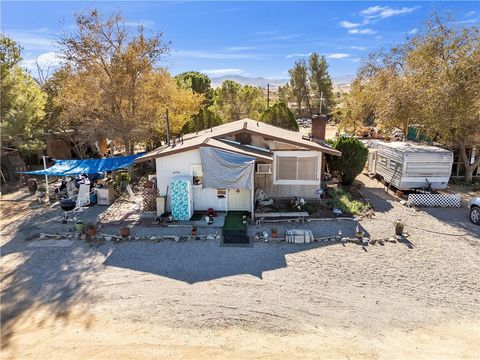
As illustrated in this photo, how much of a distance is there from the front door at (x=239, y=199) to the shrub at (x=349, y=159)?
Result: 23.4 ft

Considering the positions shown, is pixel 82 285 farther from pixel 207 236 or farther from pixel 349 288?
pixel 349 288

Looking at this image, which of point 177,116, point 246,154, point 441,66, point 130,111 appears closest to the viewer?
point 246,154

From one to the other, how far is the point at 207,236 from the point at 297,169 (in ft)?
19.7

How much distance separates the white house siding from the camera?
1458 cm

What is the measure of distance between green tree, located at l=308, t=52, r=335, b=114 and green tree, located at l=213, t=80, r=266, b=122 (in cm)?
2940

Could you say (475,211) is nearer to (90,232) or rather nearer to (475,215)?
(475,215)

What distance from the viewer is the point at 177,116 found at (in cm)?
2492

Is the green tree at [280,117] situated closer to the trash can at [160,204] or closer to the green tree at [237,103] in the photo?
the green tree at [237,103]

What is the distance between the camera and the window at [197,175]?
1468cm

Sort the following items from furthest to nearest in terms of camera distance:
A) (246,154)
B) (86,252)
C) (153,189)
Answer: (153,189), (246,154), (86,252)

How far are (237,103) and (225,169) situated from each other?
68.7 ft

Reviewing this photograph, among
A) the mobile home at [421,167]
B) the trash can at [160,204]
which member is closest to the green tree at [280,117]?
the mobile home at [421,167]

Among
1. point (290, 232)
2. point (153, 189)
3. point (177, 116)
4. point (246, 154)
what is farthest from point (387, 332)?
point (177, 116)

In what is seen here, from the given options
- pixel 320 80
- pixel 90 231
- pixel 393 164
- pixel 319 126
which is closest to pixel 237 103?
pixel 319 126
